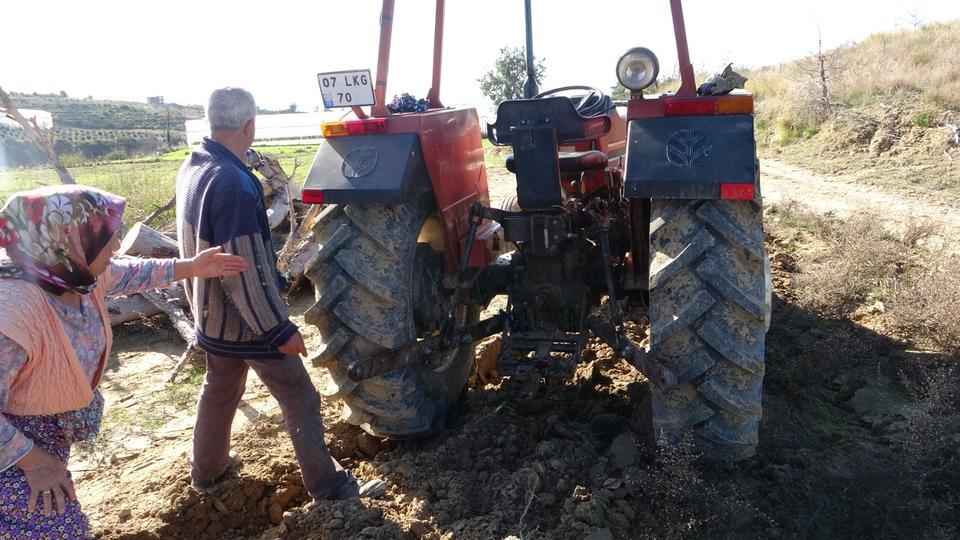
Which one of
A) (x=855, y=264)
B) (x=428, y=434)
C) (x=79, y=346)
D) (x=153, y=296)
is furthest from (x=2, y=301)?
(x=855, y=264)

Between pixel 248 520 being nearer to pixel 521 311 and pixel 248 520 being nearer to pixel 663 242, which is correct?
pixel 521 311

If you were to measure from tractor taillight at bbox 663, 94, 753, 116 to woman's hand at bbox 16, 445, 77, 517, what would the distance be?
263 centimetres

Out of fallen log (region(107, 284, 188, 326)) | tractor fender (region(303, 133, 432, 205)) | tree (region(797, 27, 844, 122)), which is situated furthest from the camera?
tree (region(797, 27, 844, 122))

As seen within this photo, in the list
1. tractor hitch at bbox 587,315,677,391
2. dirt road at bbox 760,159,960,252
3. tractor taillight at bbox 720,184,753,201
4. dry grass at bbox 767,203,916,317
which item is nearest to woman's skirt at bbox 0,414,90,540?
tractor hitch at bbox 587,315,677,391

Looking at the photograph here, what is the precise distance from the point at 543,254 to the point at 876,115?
11269 millimetres

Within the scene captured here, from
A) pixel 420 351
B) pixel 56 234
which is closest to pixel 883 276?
pixel 420 351

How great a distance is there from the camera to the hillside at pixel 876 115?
33.5 ft

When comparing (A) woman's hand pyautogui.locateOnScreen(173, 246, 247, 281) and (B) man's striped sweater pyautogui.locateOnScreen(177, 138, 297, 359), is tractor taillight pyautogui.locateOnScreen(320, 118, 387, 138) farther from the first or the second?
(A) woman's hand pyautogui.locateOnScreen(173, 246, 247, 281)

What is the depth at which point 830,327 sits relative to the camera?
15.9 ft

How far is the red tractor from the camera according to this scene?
291 cm

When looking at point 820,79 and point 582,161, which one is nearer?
point 582,161

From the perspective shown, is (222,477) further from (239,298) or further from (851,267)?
(851,267)

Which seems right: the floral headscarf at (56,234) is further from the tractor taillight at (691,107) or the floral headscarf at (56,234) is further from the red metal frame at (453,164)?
the tractor taillight at (691,107)

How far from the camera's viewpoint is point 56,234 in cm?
212
